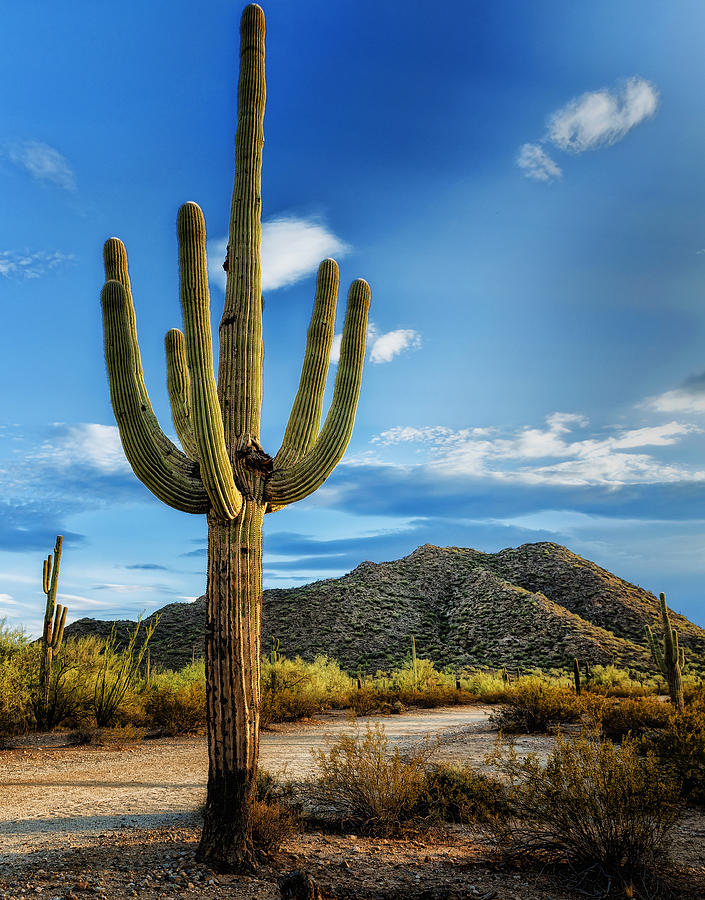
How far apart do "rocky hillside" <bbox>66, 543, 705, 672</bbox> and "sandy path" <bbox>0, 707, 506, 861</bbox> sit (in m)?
26.6

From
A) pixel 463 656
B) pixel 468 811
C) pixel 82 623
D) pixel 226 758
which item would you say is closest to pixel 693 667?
pixel 463 656

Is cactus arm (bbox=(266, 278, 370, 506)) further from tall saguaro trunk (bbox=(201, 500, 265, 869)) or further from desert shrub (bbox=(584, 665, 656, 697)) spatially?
desert shrub (bbox=(584, 665, 656, 697))

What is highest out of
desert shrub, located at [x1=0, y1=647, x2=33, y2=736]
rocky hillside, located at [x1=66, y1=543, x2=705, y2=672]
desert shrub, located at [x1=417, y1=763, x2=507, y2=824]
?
rocky hillside, located at [x1=66, y1=543, x2=705, y2=672]

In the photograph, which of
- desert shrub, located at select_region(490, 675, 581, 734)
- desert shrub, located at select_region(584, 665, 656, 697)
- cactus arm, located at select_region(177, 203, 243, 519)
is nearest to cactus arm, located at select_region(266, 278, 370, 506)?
cactus arm, located at select_region(177, 203, 243, 519)

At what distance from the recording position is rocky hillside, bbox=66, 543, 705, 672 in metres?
40.2

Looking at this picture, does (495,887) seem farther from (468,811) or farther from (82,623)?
(82,623)

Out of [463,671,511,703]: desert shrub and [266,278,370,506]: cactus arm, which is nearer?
[266,278,370,506]: cactus arm

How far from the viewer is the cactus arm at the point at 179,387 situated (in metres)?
6.83

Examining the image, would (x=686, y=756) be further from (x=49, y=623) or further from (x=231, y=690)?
(x=49, y=623)

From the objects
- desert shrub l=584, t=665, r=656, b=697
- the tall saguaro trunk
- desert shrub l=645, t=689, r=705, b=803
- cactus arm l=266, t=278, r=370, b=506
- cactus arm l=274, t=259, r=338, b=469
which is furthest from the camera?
desert shrub l=584, t=665, r=656, b=697

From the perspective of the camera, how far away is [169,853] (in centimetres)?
553

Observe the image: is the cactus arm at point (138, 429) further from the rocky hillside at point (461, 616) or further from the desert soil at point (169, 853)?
the rocky hillside at point (461, 616)

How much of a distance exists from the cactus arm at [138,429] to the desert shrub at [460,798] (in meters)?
4.05

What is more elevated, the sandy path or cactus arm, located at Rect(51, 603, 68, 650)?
cactus arm, located at Rect(51, 603, 68, 650)
